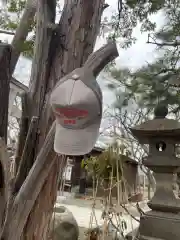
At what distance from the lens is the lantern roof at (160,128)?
186 centimetres

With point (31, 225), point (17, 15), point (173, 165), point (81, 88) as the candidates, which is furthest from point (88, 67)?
point (17, 15)

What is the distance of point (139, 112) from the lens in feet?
15.2

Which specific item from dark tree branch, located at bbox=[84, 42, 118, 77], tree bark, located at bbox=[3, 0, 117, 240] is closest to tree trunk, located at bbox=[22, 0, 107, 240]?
tree bark, located at bbox=[3, 0, 117, 240]

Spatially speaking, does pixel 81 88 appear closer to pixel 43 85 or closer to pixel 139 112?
pixel 43 85

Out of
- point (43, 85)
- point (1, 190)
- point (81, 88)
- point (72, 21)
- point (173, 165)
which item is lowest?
point (1, 190)

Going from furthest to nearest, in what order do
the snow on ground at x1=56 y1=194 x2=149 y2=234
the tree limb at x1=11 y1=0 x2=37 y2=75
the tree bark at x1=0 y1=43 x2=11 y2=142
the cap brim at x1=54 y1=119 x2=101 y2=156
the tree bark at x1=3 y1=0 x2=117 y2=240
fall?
the snow on ground at x1=56 y1=194 x2=149 y2=234 → the tree limb at x1=11 y1=0 x2=37 y2=75 → the tree bark at x1=3 y1=0 x2=117 y2=240 → the tree bark at x1=0 y1=43 x2=11 y2=142 → the cap brim at x1=54 y1=119 x2=101 y2=156

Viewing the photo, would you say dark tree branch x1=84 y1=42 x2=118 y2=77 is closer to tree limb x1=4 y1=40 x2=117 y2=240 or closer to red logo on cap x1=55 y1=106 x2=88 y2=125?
tree limb x1=4 y1=40 x2=117 y2=240

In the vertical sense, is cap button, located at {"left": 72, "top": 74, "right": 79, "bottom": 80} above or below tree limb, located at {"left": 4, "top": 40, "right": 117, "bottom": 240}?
above

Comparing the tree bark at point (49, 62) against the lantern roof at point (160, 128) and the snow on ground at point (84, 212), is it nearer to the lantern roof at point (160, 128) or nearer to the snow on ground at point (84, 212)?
the lantern roof at point (160, 128)

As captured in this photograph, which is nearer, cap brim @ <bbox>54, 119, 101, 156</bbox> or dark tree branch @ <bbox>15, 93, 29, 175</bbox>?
cap brim @ <bbox>54, 119, 101, 156</bbox>

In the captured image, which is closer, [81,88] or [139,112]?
[81,88]

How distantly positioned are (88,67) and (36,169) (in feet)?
1.36

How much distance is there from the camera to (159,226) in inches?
72.2

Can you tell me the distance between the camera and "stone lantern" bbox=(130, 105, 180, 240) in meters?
1.83
